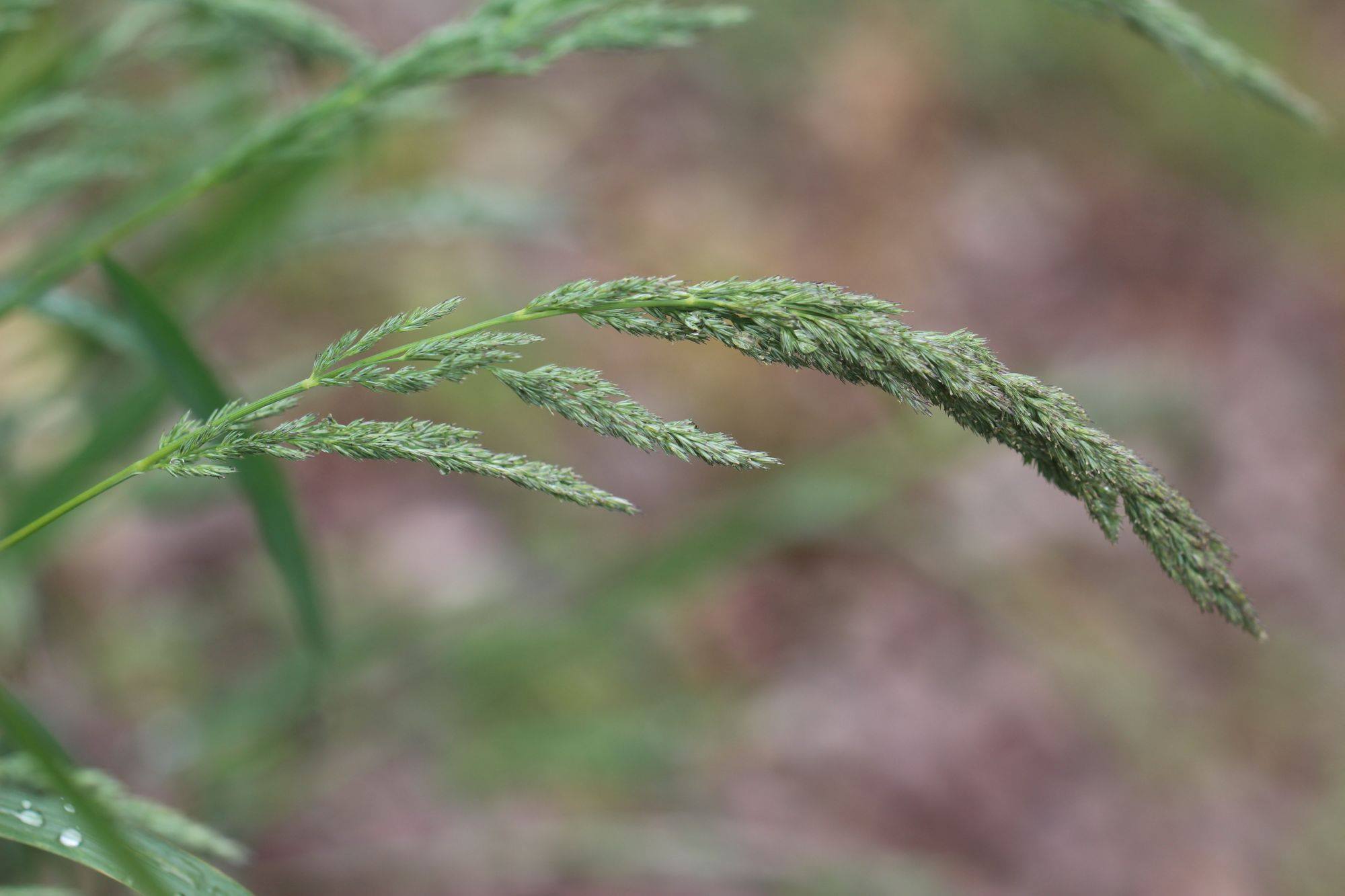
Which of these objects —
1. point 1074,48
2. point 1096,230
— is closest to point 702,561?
point 1096,230

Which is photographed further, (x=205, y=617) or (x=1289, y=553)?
(x=1289, y=553)

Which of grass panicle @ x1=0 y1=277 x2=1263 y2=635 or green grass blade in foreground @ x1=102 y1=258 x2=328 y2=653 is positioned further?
green grass blade in foreground @ x1=102 y1=258 x2=328 y2=653

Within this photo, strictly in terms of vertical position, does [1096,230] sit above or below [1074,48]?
below

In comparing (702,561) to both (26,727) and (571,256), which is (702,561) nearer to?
(26,727)

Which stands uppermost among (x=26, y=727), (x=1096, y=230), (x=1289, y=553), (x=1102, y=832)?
(x=1096, y=230)

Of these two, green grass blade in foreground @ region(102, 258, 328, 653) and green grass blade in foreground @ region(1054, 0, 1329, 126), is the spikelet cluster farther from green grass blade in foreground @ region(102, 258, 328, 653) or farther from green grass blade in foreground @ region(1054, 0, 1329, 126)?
green grass blade in foreground @ region(1054, 0, 1329, 126)

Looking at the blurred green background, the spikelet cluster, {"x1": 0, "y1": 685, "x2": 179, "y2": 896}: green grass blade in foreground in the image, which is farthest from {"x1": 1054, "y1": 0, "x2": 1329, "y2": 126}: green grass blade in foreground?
{"x1": 0, "y1": 685, "x2": 179, "y2": 896}: green grass blade in foreground
